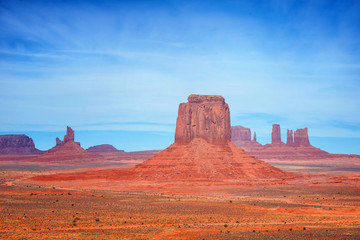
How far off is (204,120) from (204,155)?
319 inches

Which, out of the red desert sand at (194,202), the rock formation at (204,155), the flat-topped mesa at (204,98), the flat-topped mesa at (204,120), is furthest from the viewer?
the flat-topped mesa at (204,98)

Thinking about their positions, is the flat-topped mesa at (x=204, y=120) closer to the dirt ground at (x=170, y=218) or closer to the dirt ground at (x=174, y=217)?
the dirt ground at (x=174, y=217)

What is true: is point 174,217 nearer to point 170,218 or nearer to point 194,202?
point 170,218

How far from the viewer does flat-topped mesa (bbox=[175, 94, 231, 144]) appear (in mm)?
89000

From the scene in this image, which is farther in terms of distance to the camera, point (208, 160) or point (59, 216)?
point (208, 160)

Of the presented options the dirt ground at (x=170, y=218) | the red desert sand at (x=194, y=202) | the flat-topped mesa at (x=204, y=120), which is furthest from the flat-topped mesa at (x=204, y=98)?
the dirt ground at (x=170, y=218)

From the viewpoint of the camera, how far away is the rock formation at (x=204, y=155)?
82.8m

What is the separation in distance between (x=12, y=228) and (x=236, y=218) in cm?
1923

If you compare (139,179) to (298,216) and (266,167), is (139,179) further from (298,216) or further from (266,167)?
(298,216)

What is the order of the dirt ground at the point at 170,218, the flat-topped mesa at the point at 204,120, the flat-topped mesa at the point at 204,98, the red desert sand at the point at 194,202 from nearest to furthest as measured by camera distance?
the dirt ground at the point at 170,218, the red desert sand at the point at 194,202, the flat-topped mesa at the point at 204,120, the flat-topped mesa at the point at 204,98

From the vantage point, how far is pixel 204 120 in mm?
89062

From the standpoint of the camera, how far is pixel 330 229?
31391 mm

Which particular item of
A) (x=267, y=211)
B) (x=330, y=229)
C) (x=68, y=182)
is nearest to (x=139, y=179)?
(x=68, y=182)

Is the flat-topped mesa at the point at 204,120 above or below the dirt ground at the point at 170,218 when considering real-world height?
above
